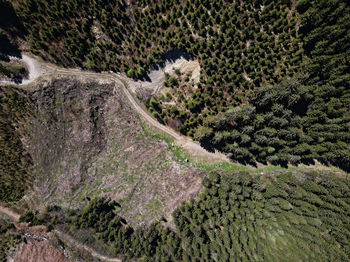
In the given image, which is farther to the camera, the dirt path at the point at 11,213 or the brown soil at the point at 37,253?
the dirt path at the point at 11,213

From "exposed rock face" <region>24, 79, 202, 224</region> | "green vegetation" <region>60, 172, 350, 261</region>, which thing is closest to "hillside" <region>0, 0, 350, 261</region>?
"green vegetation" <region>60, 172, 350, 261</region>

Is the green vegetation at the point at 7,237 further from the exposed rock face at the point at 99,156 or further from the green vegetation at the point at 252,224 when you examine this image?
the green vegetation at the point at 252,224

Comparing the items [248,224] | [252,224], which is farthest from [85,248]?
[252,224]

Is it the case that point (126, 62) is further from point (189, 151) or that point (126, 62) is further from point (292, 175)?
point (292, 175)

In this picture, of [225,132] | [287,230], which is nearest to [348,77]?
[225,132]

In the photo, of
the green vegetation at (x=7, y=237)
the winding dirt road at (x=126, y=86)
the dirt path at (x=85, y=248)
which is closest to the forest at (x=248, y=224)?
the dirt path at (x=85, y=248)

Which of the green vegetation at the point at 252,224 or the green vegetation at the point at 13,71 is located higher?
the green vegetation at the point at 13,71

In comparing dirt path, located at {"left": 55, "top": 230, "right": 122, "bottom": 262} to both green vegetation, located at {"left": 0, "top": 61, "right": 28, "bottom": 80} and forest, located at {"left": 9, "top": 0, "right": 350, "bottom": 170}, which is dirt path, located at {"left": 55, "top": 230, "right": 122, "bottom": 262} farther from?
green vegetation, located at {"left": 0, "top": 61, "right": 28, "bottom": 80}
